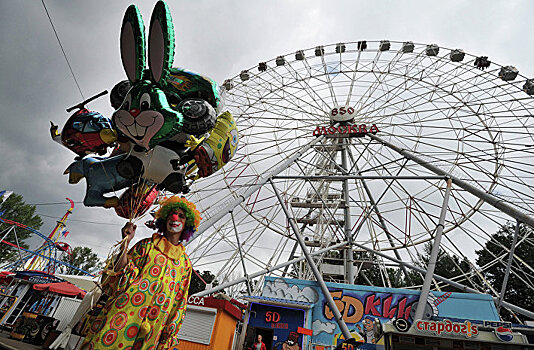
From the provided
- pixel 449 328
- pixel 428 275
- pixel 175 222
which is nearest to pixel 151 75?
pixel 175 222

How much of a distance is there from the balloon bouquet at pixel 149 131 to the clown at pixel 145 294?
1.78 feet

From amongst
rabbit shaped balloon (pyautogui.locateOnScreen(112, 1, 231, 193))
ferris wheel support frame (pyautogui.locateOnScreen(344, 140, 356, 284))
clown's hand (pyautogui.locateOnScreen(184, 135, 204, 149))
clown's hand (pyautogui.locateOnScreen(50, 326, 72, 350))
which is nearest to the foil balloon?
rabbit shaped balloon (pyautogui.locateOnScreen(112, 1, 231, 193))

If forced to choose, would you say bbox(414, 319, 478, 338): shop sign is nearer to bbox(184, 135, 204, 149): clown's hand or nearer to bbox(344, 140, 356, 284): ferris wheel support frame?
bbox(184, 135, 204, 149): clown's hand

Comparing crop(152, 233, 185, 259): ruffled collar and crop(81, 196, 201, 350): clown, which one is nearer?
crop(81, 196, 201, 350): clown

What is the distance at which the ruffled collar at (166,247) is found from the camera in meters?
3.60

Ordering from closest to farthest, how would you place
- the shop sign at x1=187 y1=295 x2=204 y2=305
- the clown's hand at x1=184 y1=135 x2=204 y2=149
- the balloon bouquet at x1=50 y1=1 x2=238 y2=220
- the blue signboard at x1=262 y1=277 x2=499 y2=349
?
the balloon bouquet at x1=50 y1=1 x2=238 y2=220 < the clown's hand at x1=184 y1=135 x2=204 y2=149 < the shop sign at x1=187 y1=295 x2=204 y2=305 < the blue signboard at x1=262 y1=277 x2=499 y2=349

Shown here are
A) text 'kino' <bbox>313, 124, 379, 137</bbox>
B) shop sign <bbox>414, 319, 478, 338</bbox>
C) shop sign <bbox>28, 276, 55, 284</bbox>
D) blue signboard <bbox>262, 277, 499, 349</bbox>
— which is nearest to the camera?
shop sign <bbox>414, 319, 478, 338</bbox>

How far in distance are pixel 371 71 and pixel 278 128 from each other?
636 cm

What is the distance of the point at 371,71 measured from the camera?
16250 mm

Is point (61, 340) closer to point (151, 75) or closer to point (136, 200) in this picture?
point (136, 200)

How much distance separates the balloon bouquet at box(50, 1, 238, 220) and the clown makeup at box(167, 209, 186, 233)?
0.49 meters

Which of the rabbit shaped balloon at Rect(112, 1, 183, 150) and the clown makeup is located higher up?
the rabbit shaped balloon at Rect(112, 1, 183, 150)

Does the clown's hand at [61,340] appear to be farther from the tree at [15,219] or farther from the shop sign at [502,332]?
the tree at [15,219]

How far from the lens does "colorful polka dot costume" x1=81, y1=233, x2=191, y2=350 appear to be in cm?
289
